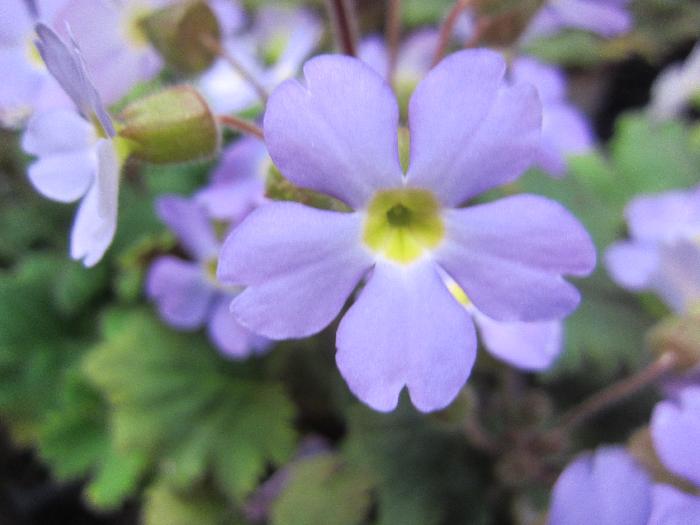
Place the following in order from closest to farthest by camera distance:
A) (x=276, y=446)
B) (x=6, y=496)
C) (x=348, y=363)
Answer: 1. (x=348, y=363)
2. (x=276, y=446)
3. (x=6, y=496)

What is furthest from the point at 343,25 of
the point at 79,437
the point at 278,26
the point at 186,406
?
the point at 278,26

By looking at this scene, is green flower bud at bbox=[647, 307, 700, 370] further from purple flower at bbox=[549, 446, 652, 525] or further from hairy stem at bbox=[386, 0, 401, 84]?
hairy stem at bbox=[386, 0, 401, 84]

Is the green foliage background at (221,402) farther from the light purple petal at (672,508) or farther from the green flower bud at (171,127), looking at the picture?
the green flower bud at (171,127)

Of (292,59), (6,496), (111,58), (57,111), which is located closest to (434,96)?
(57,111)

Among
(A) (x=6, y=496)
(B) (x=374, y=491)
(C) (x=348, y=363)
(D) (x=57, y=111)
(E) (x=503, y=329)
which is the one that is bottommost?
(A) (x=6, y=496)

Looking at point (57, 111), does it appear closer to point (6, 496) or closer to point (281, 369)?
point (281, 369)

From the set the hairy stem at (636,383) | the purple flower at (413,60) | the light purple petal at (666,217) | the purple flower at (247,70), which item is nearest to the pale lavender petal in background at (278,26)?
the purple flower at (247,70)

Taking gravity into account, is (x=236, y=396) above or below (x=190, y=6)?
below
